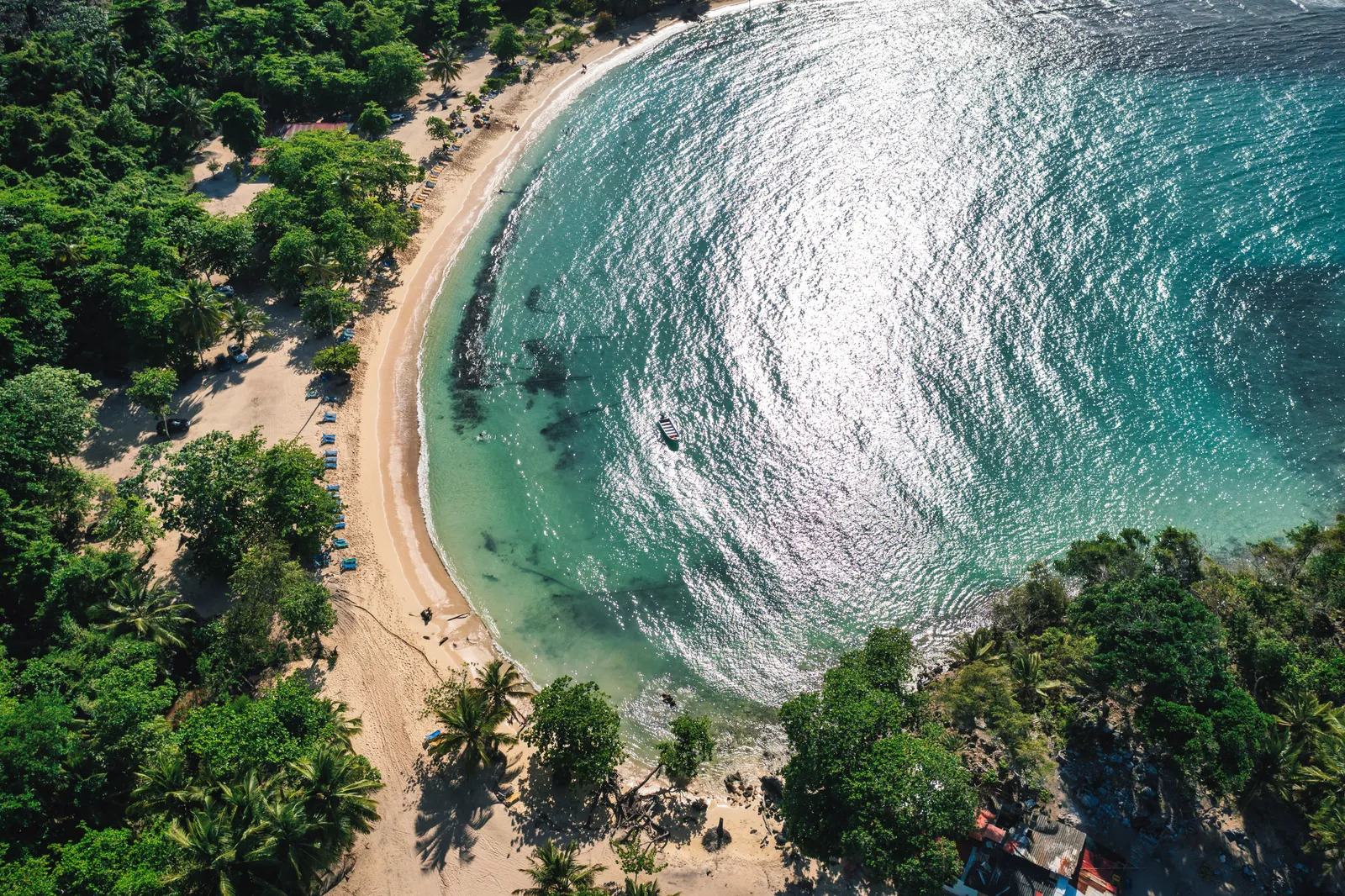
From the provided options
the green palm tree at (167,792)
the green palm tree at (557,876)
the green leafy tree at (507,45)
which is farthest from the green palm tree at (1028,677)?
the green leafy tree at (507,45)

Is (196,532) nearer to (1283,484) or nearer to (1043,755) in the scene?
(1043,755)

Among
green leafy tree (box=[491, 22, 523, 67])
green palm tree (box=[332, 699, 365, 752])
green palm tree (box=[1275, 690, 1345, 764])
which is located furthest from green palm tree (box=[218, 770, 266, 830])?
green leafy tree (box=[491, 22, 523, 67])

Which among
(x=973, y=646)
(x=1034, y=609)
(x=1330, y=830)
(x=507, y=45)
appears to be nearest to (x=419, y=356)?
(x=507, y=45)

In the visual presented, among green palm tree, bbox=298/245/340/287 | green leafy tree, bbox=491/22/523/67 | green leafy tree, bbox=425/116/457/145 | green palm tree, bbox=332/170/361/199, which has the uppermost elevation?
green leafy tree, bbox=491/22/523/67

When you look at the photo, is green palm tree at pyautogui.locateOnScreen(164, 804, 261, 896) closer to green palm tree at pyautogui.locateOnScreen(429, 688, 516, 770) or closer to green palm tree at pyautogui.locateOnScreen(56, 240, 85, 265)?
green palm tree at pyautogui.locateOnScreen(429, 688, 516, 770)

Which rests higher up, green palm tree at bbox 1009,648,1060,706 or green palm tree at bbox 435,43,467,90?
green palm tree at bbox 435,43,467,90

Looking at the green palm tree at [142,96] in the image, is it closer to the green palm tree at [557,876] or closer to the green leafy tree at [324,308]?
the green leafy tree at [324,308]

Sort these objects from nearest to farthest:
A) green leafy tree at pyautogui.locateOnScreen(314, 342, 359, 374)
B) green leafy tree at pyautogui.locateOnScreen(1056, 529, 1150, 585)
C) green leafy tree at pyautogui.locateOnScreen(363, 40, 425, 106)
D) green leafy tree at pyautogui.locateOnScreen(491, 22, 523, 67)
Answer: green leafy tree at pyautogui.locateOnScreen(1056, 529, 1150, 585)
green leafy tree at pyautogui.locateOnScreen(314, 342, 359, 374)
green leafy tree at pyautogui.locateOnScreen(363, 40, 425, 106)
green leafy tree at pyautogui.locateOnScreen(491, 22, 523, 67)

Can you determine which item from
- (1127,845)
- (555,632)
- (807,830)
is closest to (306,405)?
(555,632)
